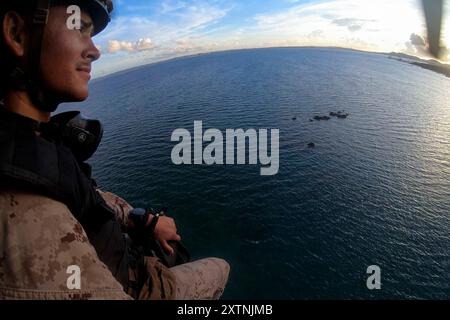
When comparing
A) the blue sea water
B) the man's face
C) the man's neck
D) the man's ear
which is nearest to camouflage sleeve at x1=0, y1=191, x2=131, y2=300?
the man's neck

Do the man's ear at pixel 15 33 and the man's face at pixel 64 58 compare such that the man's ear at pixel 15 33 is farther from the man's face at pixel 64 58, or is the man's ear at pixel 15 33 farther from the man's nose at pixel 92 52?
the man's nose at pixel 92 52

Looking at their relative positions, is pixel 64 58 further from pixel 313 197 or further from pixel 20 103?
pixel 313 197

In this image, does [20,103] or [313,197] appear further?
[313,197]

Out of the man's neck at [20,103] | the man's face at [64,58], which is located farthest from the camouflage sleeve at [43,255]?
the man's face at [64,58]

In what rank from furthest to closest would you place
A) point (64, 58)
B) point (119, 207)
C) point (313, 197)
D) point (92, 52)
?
point (313, 197), point (119, 207), point (92, 52), point (64, 58)

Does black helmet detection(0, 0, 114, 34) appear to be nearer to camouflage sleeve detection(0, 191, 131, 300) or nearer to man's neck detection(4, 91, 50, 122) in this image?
man's neck detection(4, 91, 50, 122)

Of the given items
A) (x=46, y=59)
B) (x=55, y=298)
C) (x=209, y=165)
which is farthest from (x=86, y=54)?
(x=209, y=165)

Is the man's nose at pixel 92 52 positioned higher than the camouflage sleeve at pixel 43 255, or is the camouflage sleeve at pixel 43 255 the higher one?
the man's nose at pixel 92 52

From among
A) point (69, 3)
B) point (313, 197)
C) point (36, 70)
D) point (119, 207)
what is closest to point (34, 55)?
point (36, 70)
